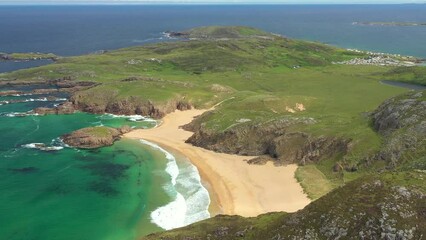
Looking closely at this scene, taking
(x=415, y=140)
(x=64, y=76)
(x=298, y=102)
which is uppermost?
(x=415, y=140)

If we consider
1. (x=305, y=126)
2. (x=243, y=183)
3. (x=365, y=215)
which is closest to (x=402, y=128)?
(x=305, y=126)

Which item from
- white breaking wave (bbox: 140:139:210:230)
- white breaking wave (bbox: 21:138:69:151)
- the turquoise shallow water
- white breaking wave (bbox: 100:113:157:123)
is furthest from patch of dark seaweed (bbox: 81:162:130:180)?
white breaking wave (bbox: 100:113:157:123)

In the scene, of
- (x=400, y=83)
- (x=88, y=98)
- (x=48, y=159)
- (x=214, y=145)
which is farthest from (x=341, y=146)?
(x=400, y=83)

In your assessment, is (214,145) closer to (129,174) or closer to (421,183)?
(129,174)

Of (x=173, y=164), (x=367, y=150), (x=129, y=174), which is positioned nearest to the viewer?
(x=367, y=150)

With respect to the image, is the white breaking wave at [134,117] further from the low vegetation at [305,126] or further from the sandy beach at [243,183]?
the sandy beach at [243,183]

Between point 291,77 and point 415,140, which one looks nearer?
point 415,140

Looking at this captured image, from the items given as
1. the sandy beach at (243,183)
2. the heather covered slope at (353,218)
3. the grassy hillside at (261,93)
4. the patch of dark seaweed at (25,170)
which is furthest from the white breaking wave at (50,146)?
the heather covered slope at (353,218)
